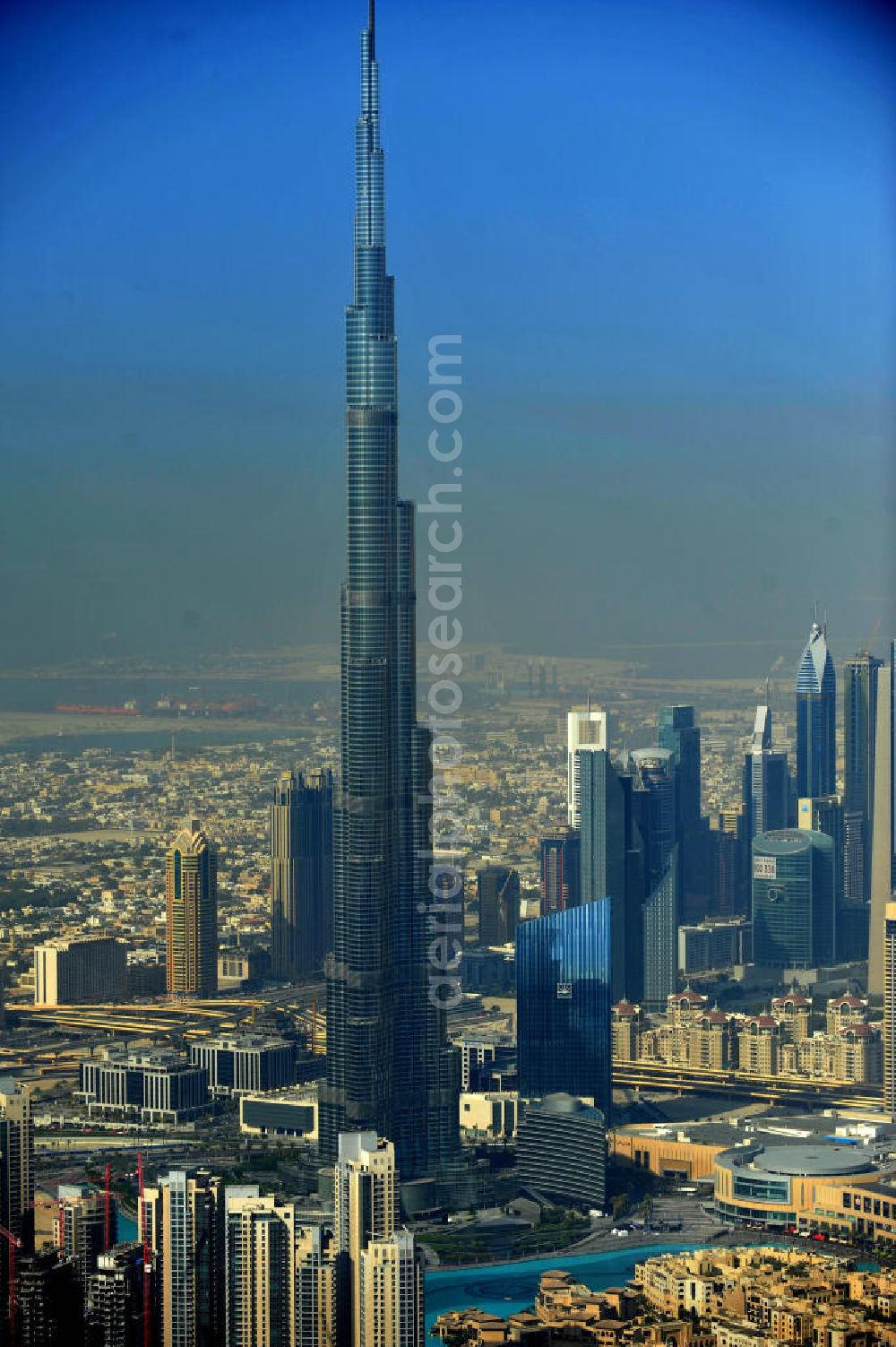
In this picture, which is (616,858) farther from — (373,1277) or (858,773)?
(373,1277)

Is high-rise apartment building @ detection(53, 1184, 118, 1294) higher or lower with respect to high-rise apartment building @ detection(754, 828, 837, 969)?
lower

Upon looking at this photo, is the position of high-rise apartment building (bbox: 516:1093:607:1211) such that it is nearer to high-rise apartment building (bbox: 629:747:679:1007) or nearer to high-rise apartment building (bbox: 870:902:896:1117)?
high-rise apartment building (bbox: 870:902:896:1117)

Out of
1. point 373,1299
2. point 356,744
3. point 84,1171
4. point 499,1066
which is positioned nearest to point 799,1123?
point 499,1066

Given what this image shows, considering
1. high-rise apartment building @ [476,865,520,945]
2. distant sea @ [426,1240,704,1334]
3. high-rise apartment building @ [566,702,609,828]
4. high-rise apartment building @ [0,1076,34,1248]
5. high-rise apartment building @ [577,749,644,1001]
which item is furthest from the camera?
high-rise apartment building @ [577,749,644,1001]

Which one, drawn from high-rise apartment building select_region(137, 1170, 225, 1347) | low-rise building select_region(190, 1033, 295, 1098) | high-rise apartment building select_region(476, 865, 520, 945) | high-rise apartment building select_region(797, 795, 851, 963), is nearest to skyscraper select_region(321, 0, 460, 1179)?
low-rise building select_region(190, 1033, 295, 1098)

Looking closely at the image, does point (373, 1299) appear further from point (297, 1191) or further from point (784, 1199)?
point (784, 1199)

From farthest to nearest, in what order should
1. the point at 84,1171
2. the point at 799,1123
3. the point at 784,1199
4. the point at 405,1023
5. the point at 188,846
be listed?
the point at 188,846
the point at 799,1123
the point at 405,1023
the point at 784,1199
the point at 84,1171
